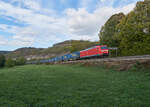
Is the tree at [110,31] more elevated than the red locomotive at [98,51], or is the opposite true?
the tree at [110,31]

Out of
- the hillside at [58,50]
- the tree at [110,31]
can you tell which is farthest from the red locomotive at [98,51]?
the hillside at [58,50]

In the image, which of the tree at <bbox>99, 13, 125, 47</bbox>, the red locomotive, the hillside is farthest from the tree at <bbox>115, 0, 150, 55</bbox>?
the hillside

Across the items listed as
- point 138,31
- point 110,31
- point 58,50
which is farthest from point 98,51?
point 58,50

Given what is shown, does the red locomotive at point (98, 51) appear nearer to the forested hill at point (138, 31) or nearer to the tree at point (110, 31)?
the forested hill at point (138, 31)

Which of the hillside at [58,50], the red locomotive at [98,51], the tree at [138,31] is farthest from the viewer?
the hillside at [58,50]

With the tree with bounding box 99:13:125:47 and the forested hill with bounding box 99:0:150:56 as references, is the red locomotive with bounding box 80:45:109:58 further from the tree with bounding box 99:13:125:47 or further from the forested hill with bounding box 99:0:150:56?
the tree with bounding box 99:13:125:47

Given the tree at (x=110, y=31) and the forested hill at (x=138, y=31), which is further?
the tree at (x=110, y=31)

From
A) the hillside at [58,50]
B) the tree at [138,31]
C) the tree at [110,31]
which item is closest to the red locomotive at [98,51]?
the tree at [138,31]

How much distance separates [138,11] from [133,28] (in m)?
3.74

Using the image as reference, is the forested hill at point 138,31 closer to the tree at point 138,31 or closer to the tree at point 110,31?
the tree at point 138,31

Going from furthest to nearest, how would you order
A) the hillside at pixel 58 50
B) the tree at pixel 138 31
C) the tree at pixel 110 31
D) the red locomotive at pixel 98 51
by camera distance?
the hillside at pixel 58 50
the tree at pixel 110 31
the red locomotive at pixel 98 51
the tree at pixel 138 31

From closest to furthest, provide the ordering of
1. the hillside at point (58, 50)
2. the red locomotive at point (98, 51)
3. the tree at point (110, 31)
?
1. the red locomotive at point (98, 51)
2. the tree at point (110, 31)
3. the hillside at point (58, 50)

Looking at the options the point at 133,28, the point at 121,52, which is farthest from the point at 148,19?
the point at 121,52

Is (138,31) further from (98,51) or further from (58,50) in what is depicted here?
(58,50)
